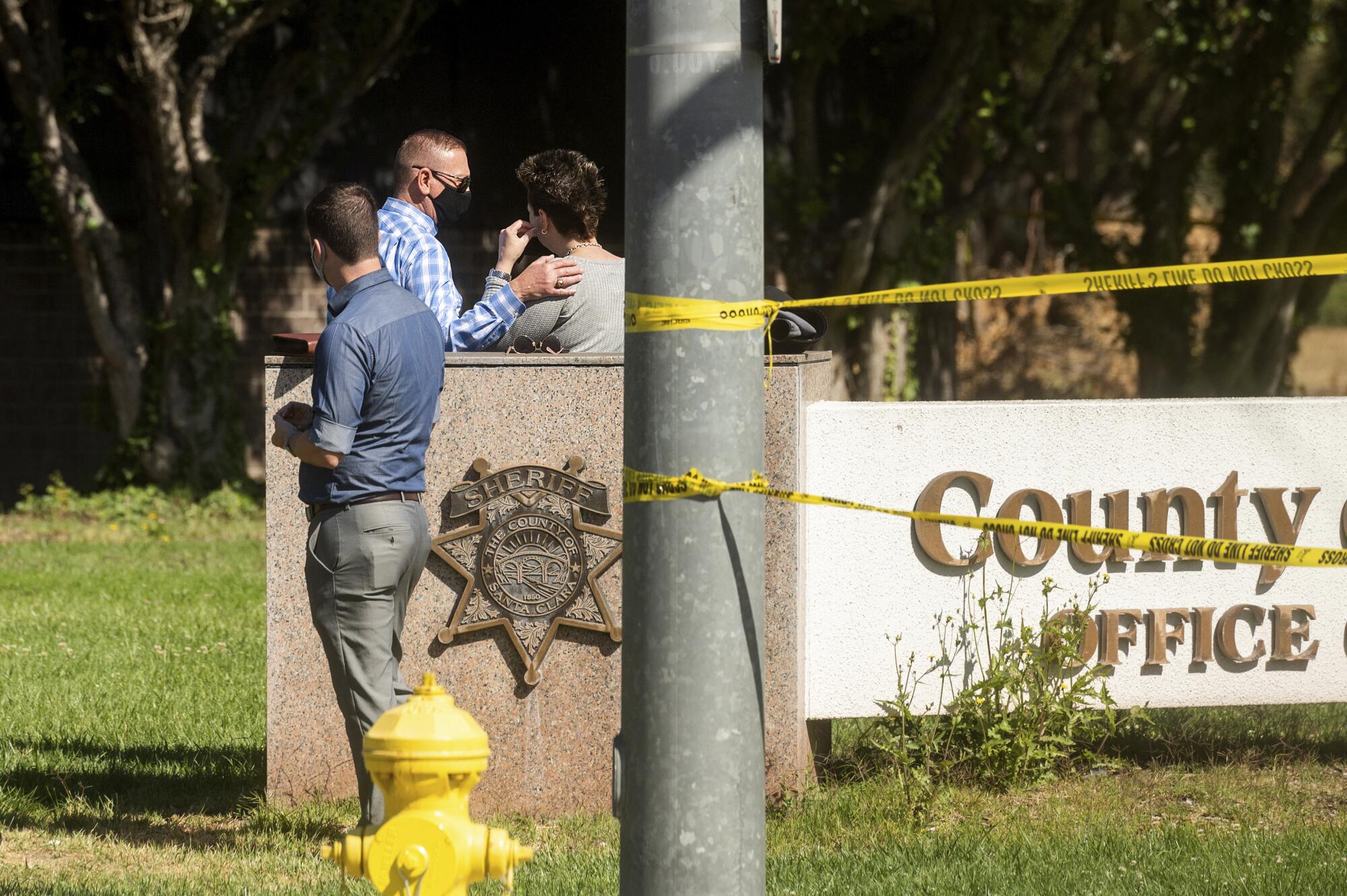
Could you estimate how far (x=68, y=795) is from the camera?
5.25 meters

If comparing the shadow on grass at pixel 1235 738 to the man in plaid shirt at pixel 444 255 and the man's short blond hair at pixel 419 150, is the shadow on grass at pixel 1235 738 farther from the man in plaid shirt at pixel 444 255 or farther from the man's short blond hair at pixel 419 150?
the man's short blond hair at pixel 419 150

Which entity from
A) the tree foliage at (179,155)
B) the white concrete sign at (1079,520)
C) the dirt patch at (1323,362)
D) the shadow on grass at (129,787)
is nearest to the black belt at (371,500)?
the shadow on grass at (129,787)

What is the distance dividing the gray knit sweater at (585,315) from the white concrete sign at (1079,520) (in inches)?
29.1

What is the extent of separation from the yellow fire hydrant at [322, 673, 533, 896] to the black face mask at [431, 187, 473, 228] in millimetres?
2671

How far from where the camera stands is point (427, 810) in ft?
9.66

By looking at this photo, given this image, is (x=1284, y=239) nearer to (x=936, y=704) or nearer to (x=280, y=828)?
(x=936, y=704)

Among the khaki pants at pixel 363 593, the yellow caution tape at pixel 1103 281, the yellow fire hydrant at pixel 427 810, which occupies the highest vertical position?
the yellow caution tape at pixel 1103 281

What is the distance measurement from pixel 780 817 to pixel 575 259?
1929mm

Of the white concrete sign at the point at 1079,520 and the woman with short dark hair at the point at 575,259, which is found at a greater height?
the woman with short dark hair at the point at 575,259

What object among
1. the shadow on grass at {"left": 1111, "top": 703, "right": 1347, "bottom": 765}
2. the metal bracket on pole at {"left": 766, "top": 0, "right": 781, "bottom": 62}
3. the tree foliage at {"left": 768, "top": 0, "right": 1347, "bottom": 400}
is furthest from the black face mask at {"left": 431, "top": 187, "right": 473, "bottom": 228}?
the tree foliage at {"left": 768, "top": 0, "right": 1347, "bottom": 400}

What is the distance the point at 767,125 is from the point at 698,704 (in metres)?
11.1

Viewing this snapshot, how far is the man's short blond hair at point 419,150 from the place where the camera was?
17.2 ft

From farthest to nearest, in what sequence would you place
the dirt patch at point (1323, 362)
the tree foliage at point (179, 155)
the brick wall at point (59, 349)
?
the dirt patch at point (1323, 362), the brick wall at point (59, 349), the tree foliage at point (179, 155)

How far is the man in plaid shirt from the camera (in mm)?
5031
